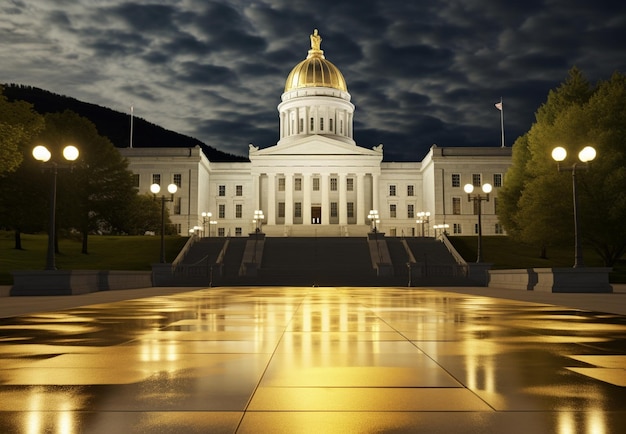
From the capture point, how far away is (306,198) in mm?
101875

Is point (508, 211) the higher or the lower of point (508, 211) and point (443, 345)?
the higher

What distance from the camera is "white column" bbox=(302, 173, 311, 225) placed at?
101 metres

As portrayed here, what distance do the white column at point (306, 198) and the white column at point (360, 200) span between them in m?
8.34

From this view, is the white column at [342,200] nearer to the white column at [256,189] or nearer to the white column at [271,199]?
the white column at [271,199]

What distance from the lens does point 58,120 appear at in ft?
199

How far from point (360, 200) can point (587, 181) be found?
61606 mm

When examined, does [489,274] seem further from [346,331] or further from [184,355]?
[184,355]

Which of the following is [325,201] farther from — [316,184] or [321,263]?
[321,263]

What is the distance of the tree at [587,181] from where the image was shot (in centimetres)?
4016

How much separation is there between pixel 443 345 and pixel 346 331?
2.36 m

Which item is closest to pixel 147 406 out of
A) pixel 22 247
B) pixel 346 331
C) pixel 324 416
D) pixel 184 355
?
pixel 324 416

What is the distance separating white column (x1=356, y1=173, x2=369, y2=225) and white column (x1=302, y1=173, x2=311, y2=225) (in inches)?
329

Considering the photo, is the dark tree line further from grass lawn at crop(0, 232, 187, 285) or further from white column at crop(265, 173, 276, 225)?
white column at crop(265, 173, 276, 225)

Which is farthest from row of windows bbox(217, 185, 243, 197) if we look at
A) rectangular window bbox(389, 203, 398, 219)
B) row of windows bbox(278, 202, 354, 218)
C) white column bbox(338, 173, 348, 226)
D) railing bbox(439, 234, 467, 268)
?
railing bbox(439, 234, 467, 268)
